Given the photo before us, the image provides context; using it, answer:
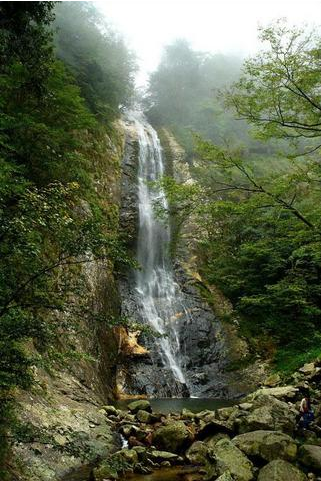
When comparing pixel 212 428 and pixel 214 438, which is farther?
pixel 212 428

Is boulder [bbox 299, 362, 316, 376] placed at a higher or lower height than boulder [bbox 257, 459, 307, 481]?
lower

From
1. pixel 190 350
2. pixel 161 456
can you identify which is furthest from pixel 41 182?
pixel 190 350

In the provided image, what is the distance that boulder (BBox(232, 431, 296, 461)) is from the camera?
745cm

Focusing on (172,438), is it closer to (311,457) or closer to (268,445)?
(268,445)

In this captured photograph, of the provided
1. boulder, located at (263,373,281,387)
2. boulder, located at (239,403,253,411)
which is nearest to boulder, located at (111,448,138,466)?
boulder, located at (239,403,253,411)

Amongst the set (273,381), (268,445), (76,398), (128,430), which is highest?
(76,398)

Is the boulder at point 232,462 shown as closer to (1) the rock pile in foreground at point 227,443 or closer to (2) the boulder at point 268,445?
(1) the rock pile in foreground at point 227,443

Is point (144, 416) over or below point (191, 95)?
below

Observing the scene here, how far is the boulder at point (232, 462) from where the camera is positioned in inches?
274

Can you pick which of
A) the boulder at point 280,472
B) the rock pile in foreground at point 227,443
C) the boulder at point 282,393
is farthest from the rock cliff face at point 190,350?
the boulder at point 280,472

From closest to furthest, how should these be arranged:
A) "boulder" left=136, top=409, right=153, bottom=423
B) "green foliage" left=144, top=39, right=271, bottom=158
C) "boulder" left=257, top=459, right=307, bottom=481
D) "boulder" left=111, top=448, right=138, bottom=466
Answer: "boulder" left=257, top=459, right=307, bottom=481 → "boulder" left=111, top=448, right=138, bottom=466 → "boulder" left=136, top=409, right=153, bottom=423 → "green foliage" left=144, top=39, right=271, bottom=158

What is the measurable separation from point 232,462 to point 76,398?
418cm

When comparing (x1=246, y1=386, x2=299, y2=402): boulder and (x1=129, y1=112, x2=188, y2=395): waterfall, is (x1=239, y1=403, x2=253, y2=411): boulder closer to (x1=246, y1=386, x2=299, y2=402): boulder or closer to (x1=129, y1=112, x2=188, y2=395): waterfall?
(x1=246, y1=386, x2=299, y2=402): boulder

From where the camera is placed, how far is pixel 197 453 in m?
8.01
